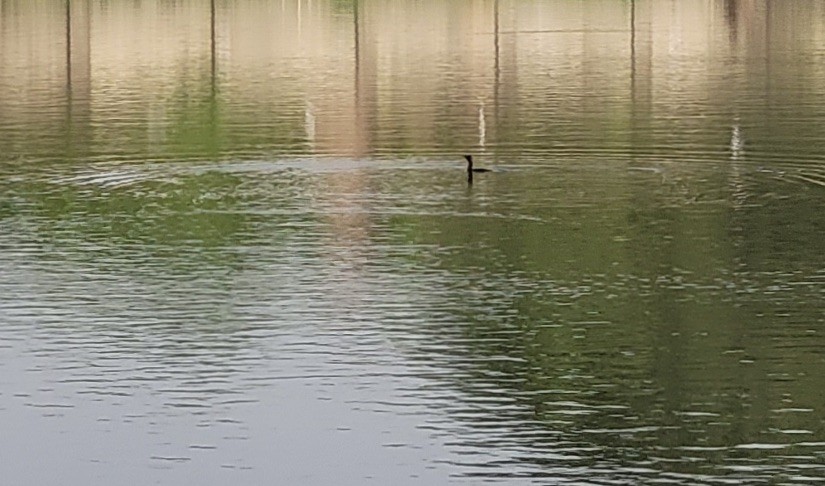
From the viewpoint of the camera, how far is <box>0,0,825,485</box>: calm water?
1669cm

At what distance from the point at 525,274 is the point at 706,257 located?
242cm

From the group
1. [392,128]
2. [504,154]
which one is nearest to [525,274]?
[504,154]

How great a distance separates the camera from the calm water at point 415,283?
1669cm

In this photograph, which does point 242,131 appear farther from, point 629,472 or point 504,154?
→ point 629,472

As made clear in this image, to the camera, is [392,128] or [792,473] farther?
[392,128]

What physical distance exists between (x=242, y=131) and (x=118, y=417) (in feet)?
75.1

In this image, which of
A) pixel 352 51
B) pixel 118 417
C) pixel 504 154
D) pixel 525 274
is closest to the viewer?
pixel 118 417

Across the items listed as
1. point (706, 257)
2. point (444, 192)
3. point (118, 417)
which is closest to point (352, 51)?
point (444, 192)

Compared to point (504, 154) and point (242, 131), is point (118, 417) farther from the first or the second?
point (242, 131)

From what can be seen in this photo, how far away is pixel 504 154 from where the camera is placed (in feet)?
117

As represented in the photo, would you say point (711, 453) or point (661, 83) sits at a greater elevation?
point (661, 83)

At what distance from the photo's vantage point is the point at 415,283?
23.7 meters

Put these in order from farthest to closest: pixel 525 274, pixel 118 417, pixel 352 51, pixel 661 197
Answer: pixel 352 51 → pixel 661 197 → pixel 525 274 → pixel 118 417

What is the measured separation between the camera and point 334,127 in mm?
40438
